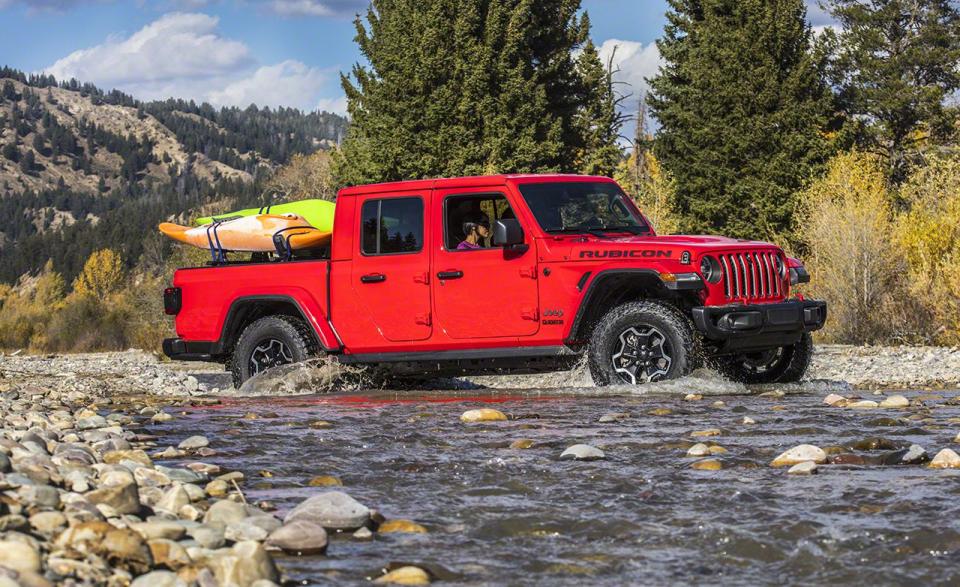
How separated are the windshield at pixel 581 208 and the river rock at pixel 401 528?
5233 mm

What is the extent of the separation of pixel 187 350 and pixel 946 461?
301 inches

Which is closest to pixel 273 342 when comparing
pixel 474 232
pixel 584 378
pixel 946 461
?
pixel 474 232

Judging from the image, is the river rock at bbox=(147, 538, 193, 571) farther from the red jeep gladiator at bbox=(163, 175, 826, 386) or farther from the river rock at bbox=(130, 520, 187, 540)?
the red jeep gladiator at bbox=(163, 175, 826, 386)

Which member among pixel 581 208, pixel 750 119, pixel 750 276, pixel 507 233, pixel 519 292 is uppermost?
pixel 750 119

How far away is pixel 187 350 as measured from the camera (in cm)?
1115

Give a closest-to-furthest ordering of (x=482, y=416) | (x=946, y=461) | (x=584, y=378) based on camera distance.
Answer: (x=946, y=461) < (x=482, y=416) < (x=584, y=378)

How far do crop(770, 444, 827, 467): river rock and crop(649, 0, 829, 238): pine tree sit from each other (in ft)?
98.4

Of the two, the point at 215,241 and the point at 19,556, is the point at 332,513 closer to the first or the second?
the point at 19,556

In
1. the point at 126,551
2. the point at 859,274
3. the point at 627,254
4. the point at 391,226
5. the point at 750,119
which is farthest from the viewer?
the point at 750,119

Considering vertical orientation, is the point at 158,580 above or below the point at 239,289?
below

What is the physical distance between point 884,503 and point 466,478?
5.94 feet

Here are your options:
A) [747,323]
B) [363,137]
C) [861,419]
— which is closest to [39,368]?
[747,323]

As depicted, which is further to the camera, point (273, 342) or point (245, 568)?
point (273, 342)

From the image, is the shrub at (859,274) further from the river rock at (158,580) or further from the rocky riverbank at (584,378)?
the river rock at (158,580)
